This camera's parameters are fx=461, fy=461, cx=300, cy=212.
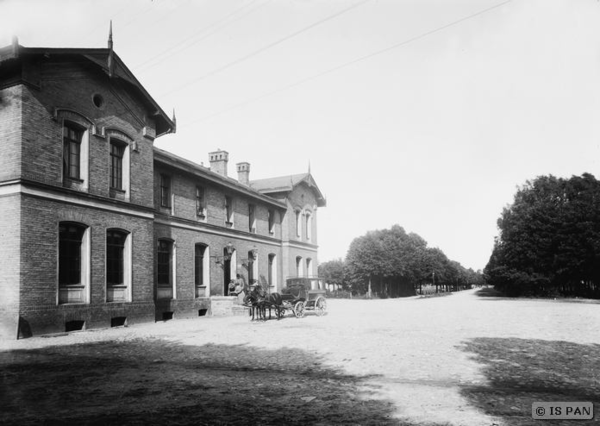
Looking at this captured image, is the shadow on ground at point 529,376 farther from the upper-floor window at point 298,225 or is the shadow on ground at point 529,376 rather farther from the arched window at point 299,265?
the upper-floor window at point 298,225

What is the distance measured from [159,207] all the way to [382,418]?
1700cm

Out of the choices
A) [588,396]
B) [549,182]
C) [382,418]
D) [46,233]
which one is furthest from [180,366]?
[549,182]

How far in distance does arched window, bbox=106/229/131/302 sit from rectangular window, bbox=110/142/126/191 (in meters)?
1.77

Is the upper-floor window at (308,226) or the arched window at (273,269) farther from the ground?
the upper-floor window at (308,226)

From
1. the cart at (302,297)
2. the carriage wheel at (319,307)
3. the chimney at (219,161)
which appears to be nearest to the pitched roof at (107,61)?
the cart at (302,297)

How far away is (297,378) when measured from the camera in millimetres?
7609

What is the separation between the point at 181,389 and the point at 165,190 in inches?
606

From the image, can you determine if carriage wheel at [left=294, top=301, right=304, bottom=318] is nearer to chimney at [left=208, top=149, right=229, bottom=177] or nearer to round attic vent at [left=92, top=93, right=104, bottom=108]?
round attic vent at [left=92, top=93, right=104, bottom=108]

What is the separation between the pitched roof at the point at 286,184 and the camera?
33.1m

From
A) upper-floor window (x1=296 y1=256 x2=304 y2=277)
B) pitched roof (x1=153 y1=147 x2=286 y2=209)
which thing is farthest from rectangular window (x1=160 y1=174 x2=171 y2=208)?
upper-floor window (x1=296 y1=256 x2=304 y2=277)

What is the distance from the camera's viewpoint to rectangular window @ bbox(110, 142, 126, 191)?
1700cm

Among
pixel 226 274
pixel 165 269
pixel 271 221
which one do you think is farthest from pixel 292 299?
pixel 271 221

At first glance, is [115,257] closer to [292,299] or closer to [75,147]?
[75,147]

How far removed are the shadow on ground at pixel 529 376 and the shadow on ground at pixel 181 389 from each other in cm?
142
